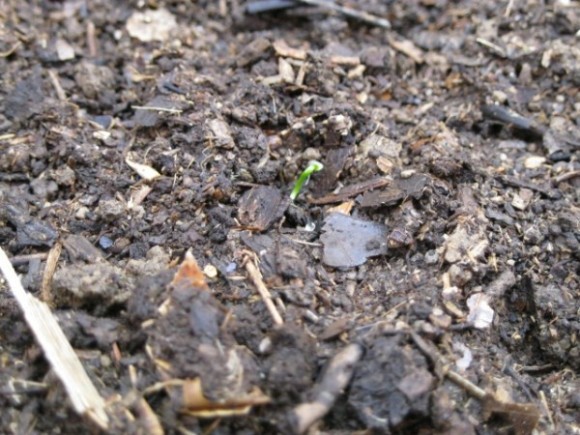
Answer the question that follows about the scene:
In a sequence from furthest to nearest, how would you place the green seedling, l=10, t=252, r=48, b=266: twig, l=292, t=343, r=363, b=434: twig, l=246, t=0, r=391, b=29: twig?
l=246, t=0, r=391, b=29: twig < the green seedling < l=10, t=252, r=48, b=266: twig < l=292, t=343, r=363, b=434: twig

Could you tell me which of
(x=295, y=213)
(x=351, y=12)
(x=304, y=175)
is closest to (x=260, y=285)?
(x=295, y=213)

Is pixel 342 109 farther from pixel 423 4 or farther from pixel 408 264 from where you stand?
pixel 423 4

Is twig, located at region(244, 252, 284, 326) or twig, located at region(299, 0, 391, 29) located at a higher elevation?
twig, located at region(299, 0, 391, 29)

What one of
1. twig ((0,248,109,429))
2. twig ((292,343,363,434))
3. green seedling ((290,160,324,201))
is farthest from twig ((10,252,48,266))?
twig ((292,343,363,434))

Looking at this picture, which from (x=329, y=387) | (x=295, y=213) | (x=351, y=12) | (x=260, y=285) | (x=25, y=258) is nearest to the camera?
(x=329, y=387)

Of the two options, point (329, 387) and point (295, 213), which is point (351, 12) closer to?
point (295, 213)

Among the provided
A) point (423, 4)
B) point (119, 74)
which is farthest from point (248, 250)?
point (423, 4)

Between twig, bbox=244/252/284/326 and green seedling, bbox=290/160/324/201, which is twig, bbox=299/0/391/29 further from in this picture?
twig, bbox=244/252/284/326
